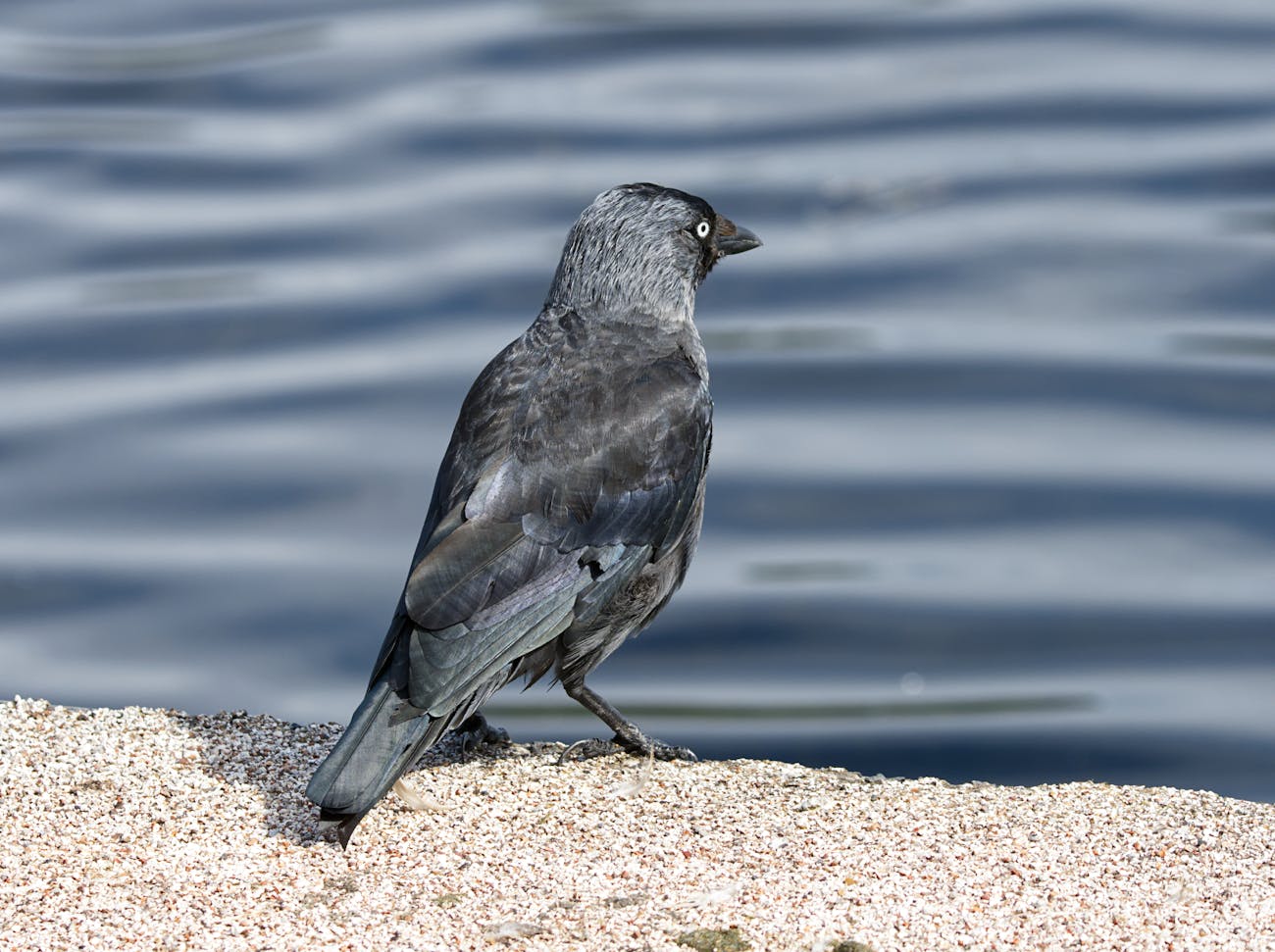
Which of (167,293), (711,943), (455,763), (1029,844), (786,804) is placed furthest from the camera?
(167,293)

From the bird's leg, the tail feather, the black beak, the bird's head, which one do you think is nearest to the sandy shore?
the tail feather

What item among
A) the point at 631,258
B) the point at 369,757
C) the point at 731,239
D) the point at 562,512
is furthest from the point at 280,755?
the point at 731,239

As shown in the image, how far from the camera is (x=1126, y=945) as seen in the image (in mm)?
4004

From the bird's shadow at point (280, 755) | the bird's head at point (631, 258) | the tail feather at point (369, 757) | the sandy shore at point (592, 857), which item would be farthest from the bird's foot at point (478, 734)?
the bird's head at point (631, 258)

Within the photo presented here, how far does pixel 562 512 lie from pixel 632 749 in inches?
33.6

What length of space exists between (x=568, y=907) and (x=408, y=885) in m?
0.41

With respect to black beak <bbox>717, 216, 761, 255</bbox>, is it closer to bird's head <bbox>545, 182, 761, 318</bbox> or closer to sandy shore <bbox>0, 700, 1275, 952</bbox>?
bird's head <bbox>545, 182, 761, 318</bbox>

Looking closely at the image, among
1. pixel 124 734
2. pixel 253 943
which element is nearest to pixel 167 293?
pixel 124 734

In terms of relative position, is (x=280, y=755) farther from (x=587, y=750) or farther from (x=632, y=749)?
(x=632, y=749)

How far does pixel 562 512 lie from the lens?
5.45 meters

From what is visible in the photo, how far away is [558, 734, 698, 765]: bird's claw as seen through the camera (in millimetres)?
5785

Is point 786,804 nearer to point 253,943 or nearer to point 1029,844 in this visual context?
point 1029,844

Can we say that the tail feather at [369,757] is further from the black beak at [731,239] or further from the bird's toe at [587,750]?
the black beak at [731,239]

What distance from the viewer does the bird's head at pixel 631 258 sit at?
6320mm
